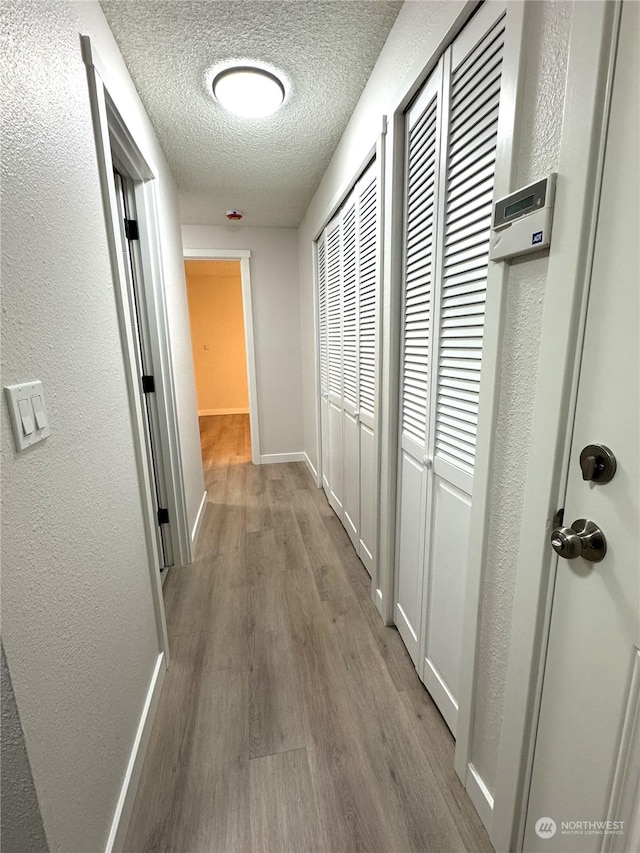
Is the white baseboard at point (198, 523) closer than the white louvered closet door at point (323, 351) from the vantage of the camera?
Yes

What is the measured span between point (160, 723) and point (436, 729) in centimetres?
96

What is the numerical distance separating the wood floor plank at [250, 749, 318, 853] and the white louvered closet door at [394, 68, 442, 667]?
57 centimetres

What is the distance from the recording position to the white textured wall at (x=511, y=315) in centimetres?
70

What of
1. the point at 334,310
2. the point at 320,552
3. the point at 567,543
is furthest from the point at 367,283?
the point at 320,552

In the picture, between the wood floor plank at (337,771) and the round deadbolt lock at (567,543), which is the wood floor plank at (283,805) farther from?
the round deadbolt lock at (567,543)

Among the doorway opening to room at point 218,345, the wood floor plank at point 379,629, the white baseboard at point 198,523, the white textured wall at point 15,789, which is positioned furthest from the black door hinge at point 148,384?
the doorway opening to room at point 218,345

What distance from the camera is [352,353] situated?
7.29 feet

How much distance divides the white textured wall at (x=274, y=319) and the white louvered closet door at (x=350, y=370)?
1620 millimetres

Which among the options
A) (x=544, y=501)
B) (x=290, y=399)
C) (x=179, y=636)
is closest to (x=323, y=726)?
(x=179, y=636)

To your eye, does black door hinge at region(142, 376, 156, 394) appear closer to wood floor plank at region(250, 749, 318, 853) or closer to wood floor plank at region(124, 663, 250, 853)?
wood floor plank at region(124, 663, 250, 853)

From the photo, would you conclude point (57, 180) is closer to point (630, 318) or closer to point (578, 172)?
point (578, 172)

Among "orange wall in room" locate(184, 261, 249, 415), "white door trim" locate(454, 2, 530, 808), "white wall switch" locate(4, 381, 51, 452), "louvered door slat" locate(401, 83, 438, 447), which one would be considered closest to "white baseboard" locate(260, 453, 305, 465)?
"louvered door slat" locate(401, 83, 438, 447)

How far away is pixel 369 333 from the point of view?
1882 millimetres

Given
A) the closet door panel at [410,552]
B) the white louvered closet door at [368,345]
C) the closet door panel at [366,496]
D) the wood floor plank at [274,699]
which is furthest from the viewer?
the closet door panel at [366,496]
